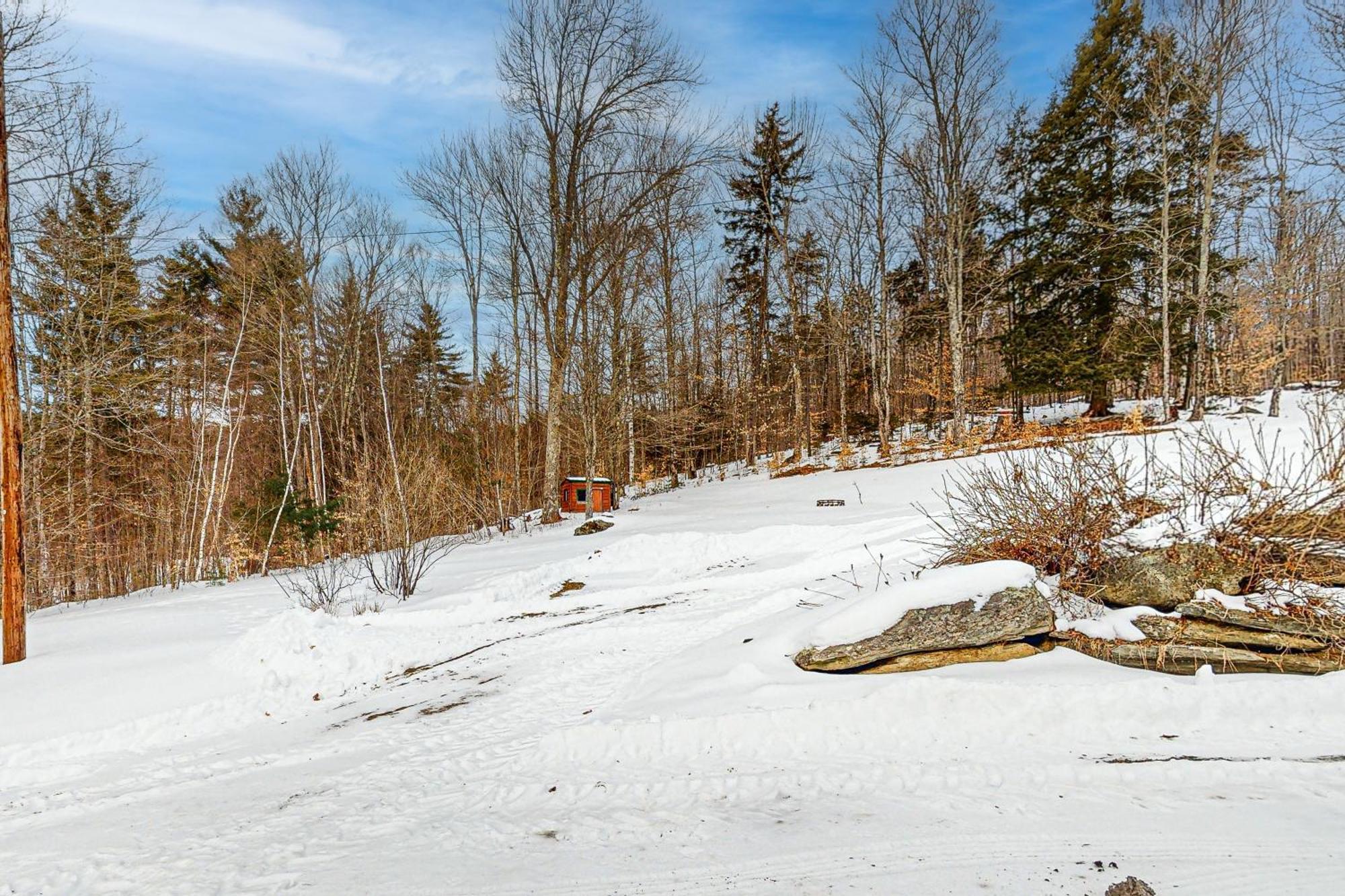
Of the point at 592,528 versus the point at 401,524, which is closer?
the point at 401,524

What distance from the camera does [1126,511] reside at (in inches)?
206

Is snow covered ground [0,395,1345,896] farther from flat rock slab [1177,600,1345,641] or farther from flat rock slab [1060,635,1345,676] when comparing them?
flat rock slab [1177,600,1345,641]

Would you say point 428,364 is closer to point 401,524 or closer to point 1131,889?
point 401,524

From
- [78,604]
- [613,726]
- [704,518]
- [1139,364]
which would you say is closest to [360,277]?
[78,604]

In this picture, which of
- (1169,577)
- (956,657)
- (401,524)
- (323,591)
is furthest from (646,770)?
(401,524)

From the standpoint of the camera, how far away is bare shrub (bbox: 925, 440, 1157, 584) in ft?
17.0

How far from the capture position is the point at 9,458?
623cm

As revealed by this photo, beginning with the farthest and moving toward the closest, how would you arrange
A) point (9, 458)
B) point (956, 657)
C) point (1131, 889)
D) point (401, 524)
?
1. point (401, 524)
2. point (9, 458)
3. point (956, 657)
4. point (1131, 889)

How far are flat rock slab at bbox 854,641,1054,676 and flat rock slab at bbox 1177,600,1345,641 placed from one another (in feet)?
3.38

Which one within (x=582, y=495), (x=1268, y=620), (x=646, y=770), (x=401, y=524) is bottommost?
(x=646, y=770)

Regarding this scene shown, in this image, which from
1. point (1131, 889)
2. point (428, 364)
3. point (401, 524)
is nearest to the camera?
point (1131, 889)

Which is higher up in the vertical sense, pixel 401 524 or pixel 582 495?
pixel 401 524

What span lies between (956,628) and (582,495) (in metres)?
17.2

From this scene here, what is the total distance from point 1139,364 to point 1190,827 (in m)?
21.2
